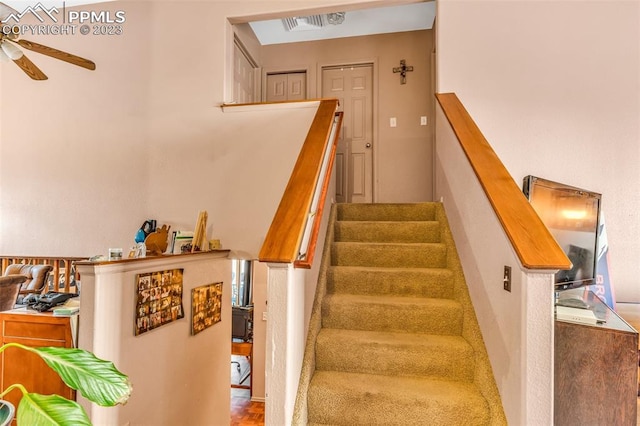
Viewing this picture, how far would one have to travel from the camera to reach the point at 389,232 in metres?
3.04

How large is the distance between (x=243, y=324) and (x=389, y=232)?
4020 millimetres

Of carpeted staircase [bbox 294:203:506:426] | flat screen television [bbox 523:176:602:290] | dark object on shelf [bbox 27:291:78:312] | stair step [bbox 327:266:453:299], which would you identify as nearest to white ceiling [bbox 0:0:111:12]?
dark object on shelf [bbox 27:291:78:312]

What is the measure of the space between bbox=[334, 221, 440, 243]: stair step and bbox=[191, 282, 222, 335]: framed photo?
1.43 m

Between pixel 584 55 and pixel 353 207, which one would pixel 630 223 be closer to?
pixel 584 55

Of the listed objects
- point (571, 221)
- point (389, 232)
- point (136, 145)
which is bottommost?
point (389, 232)

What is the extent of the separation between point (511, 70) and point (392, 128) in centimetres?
162

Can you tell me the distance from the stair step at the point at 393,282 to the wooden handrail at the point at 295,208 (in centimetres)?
89

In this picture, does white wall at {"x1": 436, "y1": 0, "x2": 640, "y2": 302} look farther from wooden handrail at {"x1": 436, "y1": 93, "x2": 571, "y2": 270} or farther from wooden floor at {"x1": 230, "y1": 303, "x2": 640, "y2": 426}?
wooden floor at {"x1": 230, "y1": 303, "x2": 640, "y2": 426}

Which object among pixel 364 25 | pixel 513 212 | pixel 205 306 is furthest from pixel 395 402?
pixel 364 25

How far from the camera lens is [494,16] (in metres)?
3.29

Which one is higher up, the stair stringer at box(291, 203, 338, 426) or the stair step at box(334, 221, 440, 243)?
the stair step at box(334, 221, 440, 243)

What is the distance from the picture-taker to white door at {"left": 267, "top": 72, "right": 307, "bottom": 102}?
499 cm

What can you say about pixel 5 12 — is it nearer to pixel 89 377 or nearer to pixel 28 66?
pixel 28 66

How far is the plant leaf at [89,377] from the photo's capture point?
77 centimetres
